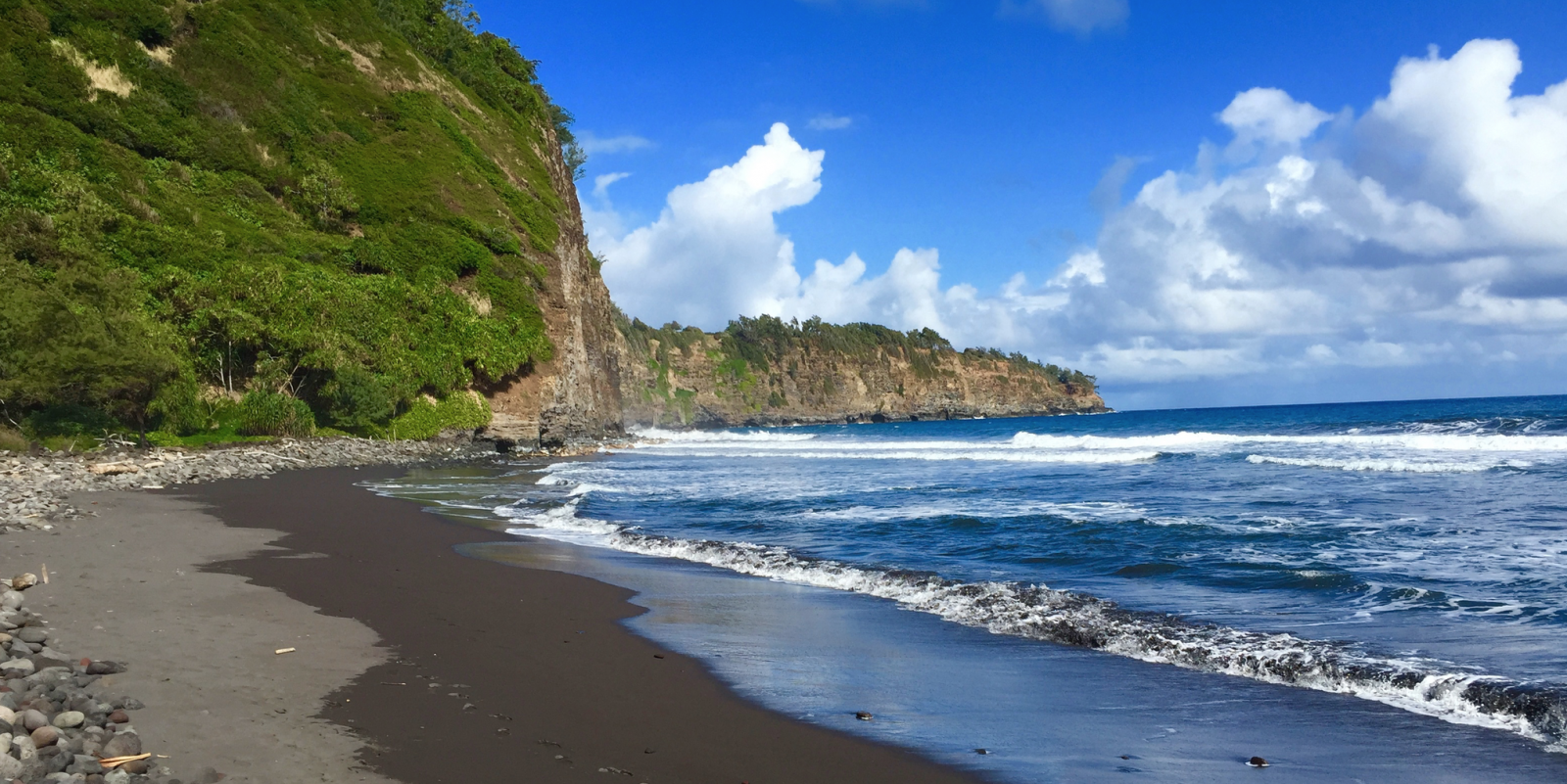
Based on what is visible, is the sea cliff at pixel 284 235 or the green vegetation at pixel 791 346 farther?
the green vegetation at pixel 791 346

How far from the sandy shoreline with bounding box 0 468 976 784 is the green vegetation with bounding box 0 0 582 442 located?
19.8 metres

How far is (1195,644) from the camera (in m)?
7.75

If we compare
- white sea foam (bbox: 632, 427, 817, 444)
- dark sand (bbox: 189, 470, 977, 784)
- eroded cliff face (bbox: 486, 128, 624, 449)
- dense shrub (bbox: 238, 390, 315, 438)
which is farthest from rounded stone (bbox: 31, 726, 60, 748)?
white sea foam (bbox: 632, 427, 817, 444)

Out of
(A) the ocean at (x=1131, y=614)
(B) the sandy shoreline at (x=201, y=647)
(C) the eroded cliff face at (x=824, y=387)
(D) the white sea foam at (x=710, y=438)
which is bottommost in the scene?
(D) the white sea foam at (x=710, y=438)

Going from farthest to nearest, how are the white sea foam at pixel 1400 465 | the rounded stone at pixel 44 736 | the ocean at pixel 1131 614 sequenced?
the white sea foam at pixel 1400 465, the ocean at pixel 1131 614, the rounded stone at pixel 44 736

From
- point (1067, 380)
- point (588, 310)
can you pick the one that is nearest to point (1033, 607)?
point (588, 310)

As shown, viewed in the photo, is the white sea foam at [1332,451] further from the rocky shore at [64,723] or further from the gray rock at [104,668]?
the rocky shore at [64,723]

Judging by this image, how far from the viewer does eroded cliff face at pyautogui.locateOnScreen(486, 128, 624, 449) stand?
45.0 metres

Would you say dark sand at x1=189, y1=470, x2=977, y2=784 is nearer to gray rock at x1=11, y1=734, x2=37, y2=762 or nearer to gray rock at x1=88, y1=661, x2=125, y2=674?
gray rock at x1=88, y1=661, x2=125, y2=674

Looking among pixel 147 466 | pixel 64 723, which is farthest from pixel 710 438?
pixel 64 723

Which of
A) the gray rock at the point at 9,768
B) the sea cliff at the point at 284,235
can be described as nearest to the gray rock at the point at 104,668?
the gray rock at the point at 9,768

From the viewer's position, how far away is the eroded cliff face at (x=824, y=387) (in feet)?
409

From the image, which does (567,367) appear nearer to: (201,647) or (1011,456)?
(1011,456)

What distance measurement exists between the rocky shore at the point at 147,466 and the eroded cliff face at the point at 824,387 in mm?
71371
